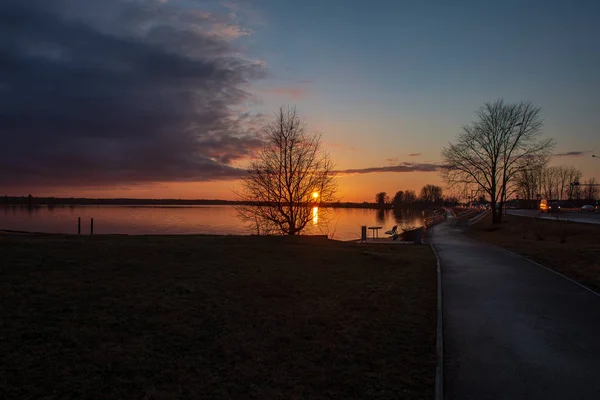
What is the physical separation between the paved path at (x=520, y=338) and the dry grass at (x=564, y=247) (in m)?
2.09

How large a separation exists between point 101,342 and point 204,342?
1.48 metres

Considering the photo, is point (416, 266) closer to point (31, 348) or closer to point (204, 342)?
point (204, 342)

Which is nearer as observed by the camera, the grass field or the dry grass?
the grass field

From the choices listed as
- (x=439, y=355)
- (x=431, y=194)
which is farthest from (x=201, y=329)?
(x=431, y=194)

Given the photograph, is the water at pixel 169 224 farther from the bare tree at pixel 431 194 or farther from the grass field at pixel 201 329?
the bare tree at pixel 431 194

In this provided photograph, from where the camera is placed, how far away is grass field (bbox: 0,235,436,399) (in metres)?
5.07

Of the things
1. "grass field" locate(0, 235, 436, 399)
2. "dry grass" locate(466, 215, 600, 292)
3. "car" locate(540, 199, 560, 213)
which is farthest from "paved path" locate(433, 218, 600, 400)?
"car" locate(540, 199, 560, 213)

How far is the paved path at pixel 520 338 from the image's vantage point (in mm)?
5512

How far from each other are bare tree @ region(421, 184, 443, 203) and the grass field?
186308 mm

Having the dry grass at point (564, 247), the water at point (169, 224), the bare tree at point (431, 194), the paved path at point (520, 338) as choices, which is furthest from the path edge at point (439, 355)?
the bare tree at point (431, 194)

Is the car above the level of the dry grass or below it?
above

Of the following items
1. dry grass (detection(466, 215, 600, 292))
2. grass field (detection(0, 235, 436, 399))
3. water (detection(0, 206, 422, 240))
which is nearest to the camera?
grass field (detection(0, 235, 436, 399))

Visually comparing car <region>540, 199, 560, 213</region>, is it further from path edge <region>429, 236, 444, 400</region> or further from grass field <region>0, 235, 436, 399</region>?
path edge <region>429, 236, 444, 400</region>

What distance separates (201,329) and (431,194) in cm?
19493
